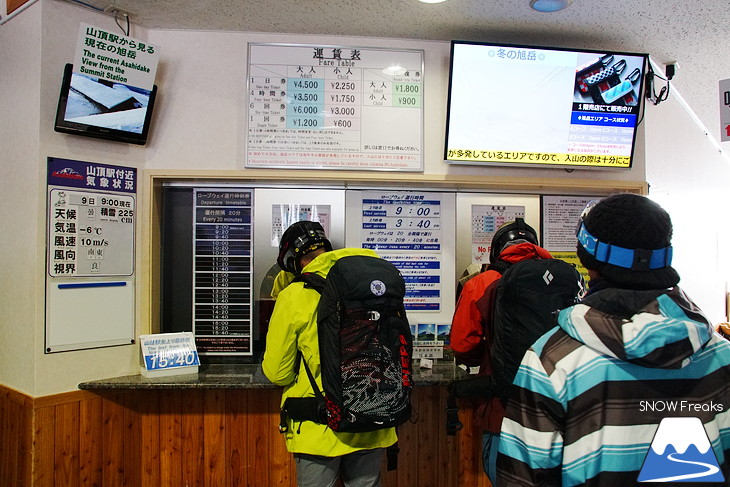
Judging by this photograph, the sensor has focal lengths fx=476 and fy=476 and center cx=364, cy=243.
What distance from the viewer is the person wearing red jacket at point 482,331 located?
211 cm

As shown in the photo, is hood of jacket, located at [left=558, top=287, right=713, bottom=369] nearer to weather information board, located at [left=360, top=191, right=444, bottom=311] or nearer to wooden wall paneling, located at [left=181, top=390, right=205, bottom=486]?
weather information board, located at [left=360, top=191, right=444, bottom=311]

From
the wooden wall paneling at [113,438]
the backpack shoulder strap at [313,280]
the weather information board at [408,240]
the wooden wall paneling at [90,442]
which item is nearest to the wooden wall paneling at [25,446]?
the wooden wall paneling at [90,442]

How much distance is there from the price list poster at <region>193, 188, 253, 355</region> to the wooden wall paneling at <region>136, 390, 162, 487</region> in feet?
1.33

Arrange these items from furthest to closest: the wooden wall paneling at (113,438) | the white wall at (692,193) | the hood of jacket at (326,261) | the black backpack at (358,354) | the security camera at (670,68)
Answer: the white wall at (692,193)
the security camera at (670,68)
the wooden wall paneling at (113,438)
the hood of jacket at (326,261)
the black backpack at (358,354)

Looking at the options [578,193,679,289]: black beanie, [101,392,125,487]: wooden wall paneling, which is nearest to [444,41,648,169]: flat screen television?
[578,193,679,289]: black beanie

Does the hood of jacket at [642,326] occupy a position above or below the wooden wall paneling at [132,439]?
above

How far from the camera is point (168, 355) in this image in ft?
8.57

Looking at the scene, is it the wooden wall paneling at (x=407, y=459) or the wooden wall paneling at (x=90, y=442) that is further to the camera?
the wooden wall paneling at (x=407, y=459)

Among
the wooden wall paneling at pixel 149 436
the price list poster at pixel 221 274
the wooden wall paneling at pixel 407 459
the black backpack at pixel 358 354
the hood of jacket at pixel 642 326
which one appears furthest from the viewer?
the price list poster at pixel 221 274

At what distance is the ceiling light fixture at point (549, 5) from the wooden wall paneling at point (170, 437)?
2822 millimetres

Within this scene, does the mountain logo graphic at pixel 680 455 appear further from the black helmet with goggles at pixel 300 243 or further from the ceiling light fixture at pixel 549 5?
the ceiling light fixture at pixel 549 5

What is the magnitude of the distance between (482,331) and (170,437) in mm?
1807

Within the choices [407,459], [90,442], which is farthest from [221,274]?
[407,459]

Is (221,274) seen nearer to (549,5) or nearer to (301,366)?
(301,366)
